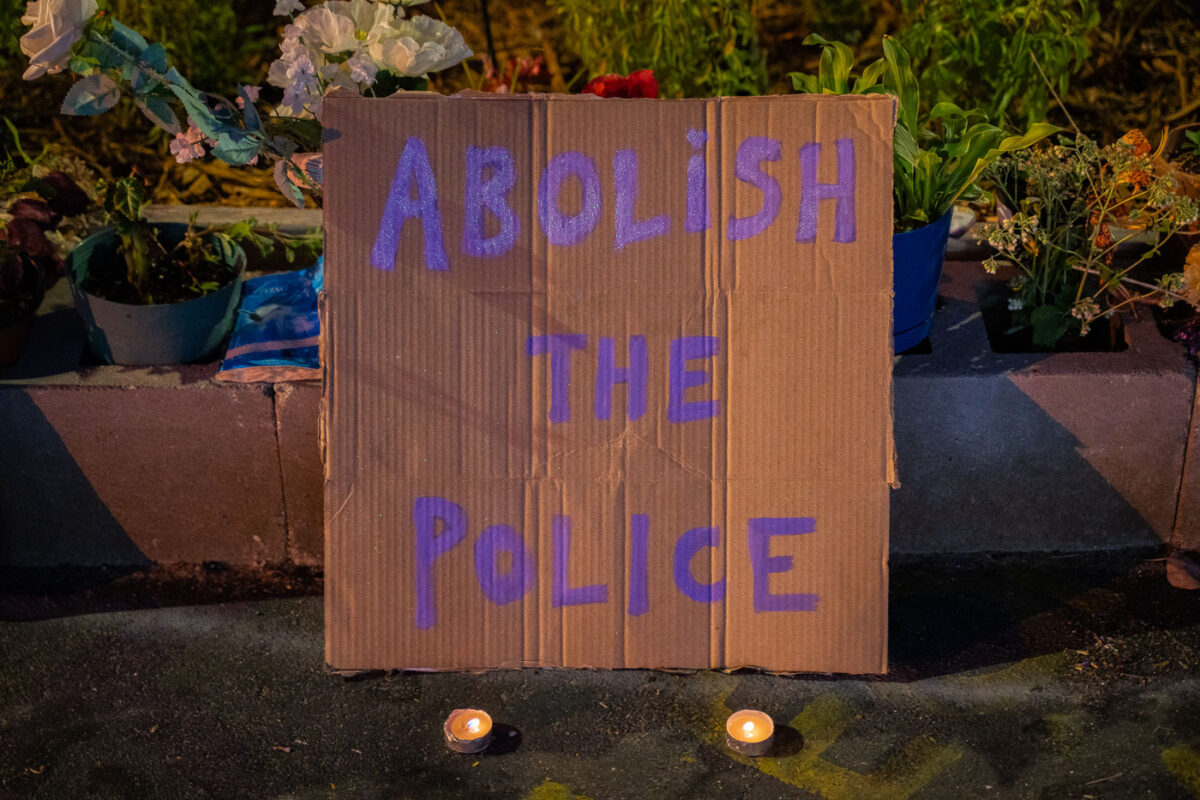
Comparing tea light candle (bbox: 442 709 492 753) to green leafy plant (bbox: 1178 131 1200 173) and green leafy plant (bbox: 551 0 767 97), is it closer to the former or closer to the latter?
green leafy plant (bbox: 551 0 767 97)

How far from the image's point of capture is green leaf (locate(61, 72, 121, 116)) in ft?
8.40

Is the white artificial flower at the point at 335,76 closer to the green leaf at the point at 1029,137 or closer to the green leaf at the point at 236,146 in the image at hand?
the green leaf at the point at 236,146

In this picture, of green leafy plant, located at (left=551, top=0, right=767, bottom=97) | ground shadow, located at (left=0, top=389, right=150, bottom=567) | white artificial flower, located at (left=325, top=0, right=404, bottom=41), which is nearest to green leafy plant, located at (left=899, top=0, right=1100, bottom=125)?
green leafy plant, located at (left=551, top=0, right=767, bottom=97)

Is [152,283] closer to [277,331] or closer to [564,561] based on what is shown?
[277,331]

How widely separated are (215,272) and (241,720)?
1125 millimetres

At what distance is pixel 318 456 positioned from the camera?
10.2ft

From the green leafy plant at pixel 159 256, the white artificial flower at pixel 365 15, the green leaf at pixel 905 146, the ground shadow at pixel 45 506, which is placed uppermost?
the white artificial flower at pixel 365 15

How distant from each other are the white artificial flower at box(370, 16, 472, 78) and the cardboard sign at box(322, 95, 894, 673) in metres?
0.17

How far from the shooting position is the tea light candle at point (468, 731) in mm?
2664

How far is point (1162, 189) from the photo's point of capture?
9.11 feet

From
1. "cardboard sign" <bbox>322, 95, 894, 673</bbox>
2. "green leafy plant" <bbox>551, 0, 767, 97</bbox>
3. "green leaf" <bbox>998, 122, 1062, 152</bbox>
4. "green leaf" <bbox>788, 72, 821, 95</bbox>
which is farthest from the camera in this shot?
"green leafy plant" <bbox>551, 0, 767, 97</bbox>

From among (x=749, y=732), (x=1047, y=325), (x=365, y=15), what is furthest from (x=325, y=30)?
(x=1047, y=325)

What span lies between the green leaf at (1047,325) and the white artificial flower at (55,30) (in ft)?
7.14

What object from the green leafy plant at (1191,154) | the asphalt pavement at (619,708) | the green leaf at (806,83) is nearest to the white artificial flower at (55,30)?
the asphalt pavement at (619,708)
